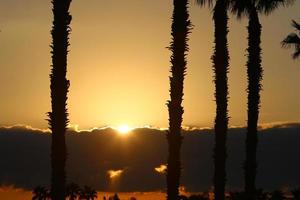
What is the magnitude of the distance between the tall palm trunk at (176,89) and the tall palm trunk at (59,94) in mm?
6004

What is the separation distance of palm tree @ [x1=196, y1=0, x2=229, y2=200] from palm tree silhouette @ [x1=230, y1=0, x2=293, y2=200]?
233 centimetres

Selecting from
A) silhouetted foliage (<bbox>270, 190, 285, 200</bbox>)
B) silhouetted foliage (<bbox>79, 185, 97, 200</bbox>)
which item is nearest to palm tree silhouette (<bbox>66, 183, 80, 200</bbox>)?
silhouetted foliage (<bbox>79, 185, 97, 200</bbox>)

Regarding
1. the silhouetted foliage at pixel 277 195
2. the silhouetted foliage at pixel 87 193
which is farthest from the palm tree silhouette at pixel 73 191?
the silhouetted foliage at pixel 277 195

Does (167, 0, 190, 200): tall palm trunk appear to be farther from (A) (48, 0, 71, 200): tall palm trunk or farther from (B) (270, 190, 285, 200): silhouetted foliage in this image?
(B) (270, 190, 285, 200): silhouetted foliage

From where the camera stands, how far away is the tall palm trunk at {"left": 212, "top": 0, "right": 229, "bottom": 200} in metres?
32.7

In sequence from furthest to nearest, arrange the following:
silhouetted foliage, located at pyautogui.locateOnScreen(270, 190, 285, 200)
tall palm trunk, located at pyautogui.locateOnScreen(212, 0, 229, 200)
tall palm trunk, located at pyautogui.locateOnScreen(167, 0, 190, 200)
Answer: silhouetted foliage, located at pyautogui.locateOnScreen(270, 190, 285, 200)
tall palm trunk, located at pyautogui.locateOnScreen(212, 0, 229, 200)
tall palm trunk, located at pyautogui.locateOnScreen(167, 0, 190, 200)

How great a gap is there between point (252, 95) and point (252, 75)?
1.07 m

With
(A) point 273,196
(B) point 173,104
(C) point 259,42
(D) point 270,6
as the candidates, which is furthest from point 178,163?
(A) point 273,196

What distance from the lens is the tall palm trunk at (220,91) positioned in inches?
1287

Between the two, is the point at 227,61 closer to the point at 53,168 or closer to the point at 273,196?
the point at 53,168

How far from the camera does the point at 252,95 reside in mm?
35781

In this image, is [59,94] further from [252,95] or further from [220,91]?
[252,95]

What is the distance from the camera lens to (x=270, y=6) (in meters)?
38.1

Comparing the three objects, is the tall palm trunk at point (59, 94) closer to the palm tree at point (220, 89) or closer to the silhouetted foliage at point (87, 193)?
the palm tree at point (220, 89)
